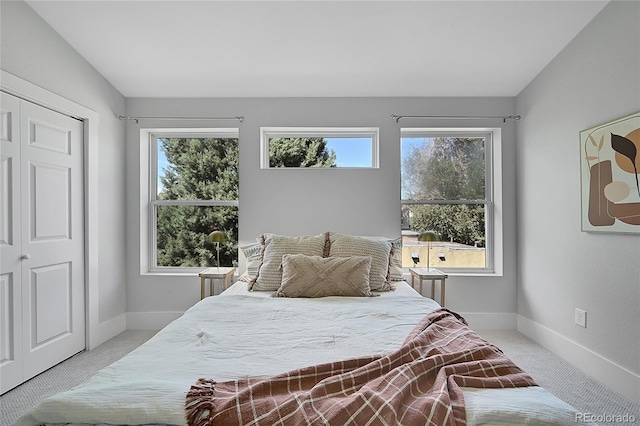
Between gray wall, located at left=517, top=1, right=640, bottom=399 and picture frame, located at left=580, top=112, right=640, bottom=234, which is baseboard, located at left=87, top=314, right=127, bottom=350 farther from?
picture frame, located at left=580, top=112, right=640, bottom=234

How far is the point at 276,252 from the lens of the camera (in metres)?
2.95

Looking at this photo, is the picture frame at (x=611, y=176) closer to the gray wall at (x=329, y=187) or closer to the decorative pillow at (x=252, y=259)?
the gray wall at (x=329, y=187)

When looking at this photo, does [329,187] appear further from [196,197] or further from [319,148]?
[196,197]

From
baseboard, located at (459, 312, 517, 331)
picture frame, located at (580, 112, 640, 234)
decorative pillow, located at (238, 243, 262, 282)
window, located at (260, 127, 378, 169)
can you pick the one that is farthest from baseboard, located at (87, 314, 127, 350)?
picture frame, located at (580, 112, 640, 234)

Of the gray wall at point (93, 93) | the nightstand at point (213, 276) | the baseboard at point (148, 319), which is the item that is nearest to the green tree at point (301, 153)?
the nightstand at point (213, 276)

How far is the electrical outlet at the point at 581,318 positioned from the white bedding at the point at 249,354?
127 cm

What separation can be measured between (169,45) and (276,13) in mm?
966

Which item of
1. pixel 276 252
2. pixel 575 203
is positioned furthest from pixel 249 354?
pixel 575 203

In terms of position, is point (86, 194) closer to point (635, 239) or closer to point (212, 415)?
point (212, 415)

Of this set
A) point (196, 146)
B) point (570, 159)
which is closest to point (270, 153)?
point (196, 146)

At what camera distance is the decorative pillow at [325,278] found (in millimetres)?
2604

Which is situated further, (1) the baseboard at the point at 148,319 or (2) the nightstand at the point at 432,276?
(1) the baseboard at the point at 148,319

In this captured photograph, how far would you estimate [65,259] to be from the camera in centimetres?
291

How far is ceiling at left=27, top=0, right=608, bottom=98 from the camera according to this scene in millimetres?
2574
